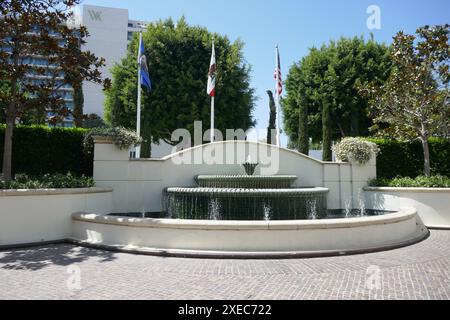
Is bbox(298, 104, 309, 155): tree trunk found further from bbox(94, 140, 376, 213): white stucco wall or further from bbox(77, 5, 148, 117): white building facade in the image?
bbox(77, 5, 148, 117): white building facade

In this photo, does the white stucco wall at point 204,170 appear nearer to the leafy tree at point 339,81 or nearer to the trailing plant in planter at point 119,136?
the trailing plant in planter at point 119,136

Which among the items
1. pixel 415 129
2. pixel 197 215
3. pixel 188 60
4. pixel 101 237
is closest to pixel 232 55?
pixel 188 60

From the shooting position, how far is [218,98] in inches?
1081

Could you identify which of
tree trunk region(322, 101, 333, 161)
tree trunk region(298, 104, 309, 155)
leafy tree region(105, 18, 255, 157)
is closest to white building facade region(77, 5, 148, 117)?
leafy tree region(105, 18, 255, 157)

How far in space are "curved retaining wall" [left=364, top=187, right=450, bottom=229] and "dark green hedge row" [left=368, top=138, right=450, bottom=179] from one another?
331 centimetres

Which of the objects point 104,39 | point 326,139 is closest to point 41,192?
point 326,139

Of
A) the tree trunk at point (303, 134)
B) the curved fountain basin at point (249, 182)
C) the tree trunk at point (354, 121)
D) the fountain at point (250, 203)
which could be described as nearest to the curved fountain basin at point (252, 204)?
the fountain at point (250, 203)

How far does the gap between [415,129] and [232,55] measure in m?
16.2

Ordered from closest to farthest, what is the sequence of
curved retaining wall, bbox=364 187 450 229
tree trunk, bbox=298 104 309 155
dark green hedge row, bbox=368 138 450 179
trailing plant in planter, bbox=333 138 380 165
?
curved retaining wall, bbox=364 187 450 229, trailing plant in planter, bbox=333 138 380 165, dark green hedge row, bbox=368 138 450 179, tree trunk, bbox=298 104 309 155

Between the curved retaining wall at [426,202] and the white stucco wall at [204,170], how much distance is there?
139cm

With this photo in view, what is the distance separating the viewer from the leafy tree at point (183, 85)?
2741 centimetres

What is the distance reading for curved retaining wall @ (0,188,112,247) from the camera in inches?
358
